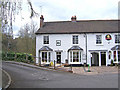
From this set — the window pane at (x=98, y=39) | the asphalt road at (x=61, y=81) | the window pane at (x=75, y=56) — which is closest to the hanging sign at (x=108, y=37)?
the window pane at (x=98, y=39)

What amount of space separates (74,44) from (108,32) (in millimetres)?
5501

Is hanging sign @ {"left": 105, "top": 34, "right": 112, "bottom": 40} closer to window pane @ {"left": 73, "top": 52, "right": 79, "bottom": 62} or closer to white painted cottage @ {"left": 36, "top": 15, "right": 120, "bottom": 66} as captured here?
white painted cottage @ {"left": 36, "top": 15, "right": 120, "bottom": 66}

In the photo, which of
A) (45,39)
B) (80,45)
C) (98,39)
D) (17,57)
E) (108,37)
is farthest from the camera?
(45,39)

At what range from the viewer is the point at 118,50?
830 inches

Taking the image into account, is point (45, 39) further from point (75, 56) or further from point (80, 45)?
point (80, 45)

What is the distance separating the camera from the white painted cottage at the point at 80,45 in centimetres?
2147

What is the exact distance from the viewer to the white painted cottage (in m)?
21.5

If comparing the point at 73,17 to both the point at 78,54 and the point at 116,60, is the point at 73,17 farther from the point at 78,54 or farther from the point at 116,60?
the point at 116,60

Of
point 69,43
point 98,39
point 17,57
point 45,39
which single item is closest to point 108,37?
point 98,39

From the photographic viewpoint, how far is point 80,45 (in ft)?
72.1

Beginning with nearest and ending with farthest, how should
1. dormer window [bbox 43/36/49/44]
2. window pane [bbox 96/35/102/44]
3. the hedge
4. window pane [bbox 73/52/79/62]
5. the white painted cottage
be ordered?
the hedge → the white painted cottage → window pane [bbox 73/52/79/62] → window pane [bbox 96/35/102/44] → dormer window [bbox 43/36/49/44]

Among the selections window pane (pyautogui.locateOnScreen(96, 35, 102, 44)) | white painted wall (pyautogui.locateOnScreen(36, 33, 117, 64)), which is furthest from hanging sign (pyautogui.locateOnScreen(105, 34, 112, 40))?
window pane (pyautogui.locateOnScreen(96, 35, 102, 44))

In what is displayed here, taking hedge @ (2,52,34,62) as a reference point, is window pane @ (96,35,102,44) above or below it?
above

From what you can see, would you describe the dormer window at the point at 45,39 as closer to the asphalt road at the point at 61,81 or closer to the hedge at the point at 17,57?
the hedge at the point at 17,57
